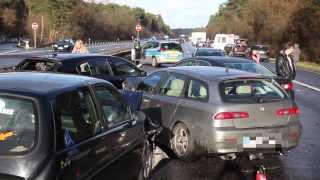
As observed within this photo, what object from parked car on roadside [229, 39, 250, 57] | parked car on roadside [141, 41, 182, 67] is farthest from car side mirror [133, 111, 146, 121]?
parked car on roadside [229, 39, 250, 57]

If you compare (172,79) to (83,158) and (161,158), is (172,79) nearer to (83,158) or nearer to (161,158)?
(161,158)

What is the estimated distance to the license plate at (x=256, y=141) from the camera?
8.32m

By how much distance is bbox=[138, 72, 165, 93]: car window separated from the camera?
1025cm

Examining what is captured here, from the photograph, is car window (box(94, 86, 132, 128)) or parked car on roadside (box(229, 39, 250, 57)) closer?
car window (box(94, 86, 132, 128))

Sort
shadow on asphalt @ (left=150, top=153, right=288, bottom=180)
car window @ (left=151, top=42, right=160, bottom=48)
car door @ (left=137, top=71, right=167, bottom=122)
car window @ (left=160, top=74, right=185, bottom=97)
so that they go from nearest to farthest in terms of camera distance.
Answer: shadow on asphalt @ (left=150, top=153, right=288, bottom=180), car window @ (left=160, top=74, right=185, bottom=97), car door @ (left=137, top=71, right=167, bottom=122), car window @ (left=151, top=42, right=160, bottom=48)

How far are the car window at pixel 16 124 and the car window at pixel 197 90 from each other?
4.40 m

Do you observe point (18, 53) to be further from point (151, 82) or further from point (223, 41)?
point (151, 82)

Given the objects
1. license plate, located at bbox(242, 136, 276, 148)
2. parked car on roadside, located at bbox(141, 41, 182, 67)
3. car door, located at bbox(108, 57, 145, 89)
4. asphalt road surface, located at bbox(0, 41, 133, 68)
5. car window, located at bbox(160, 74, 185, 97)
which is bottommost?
asphalt road surface, located at bbox(0, 41, 133, 68)

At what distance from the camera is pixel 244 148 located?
27.3 ft

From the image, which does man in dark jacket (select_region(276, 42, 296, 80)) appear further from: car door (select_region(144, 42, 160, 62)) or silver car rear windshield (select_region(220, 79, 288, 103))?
car door (select_region(144, 42, 160, 62))

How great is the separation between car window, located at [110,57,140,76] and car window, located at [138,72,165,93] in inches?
107

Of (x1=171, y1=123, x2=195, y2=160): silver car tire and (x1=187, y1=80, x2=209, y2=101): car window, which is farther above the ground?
(x1=187, y1=80, x2=209, y2=101): car window

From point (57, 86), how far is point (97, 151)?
64cm

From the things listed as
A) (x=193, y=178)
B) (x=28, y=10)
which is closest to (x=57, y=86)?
(x=193, y=178)
